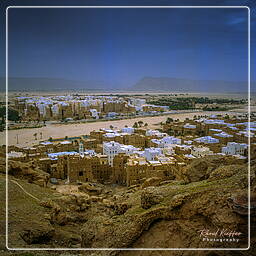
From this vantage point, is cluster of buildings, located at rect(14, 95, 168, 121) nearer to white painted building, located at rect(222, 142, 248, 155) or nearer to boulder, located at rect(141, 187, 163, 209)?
white painted building, located at rect(222, 142, 248, 155)

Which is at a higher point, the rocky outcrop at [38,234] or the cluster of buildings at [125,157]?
the cluster of buildings at [125,157]

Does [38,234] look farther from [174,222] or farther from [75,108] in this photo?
[75,108]

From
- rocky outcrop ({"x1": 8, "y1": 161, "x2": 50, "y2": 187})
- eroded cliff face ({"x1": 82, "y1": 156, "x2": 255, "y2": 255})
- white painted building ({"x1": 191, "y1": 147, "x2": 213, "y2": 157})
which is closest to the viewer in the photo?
eroded cliff face ({"x1": 82, "y1": 156, "x2": 255, "y2": 255})

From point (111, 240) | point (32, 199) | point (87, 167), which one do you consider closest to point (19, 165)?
point (32, 199)

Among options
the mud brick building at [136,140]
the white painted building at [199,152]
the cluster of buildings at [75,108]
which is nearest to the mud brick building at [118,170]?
the white painted building at [199,152]

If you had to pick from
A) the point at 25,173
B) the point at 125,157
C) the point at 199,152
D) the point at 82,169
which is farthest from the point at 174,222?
the point at 199,152

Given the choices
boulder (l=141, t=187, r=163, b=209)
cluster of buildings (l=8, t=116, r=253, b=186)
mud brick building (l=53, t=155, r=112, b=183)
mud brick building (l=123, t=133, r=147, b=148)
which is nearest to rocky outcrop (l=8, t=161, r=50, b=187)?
mud brick building (l=53, t=155, r=112, b=183)

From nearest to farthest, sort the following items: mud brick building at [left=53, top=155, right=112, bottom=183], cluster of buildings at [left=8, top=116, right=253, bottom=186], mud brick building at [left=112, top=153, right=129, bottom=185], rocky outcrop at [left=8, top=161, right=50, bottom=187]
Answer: rocky outcrop at [left=8, top=161, right=50, bottom=187], cluster of buildings at [left=8, top=116, right=253, bottom=186], mud brick building at [left=53, top=155, right=112, bottom=183], mud brick building at [left=112, top=153, right=129, bottom=185]

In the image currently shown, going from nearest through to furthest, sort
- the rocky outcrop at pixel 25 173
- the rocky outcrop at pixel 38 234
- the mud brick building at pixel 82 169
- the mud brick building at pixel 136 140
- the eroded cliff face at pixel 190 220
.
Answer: the eroded cliff face at pixel 190 220, the rocky outcrop at pixel 38 234, the rocky outcrop at pixel 25 173, the mud brick building at pixel 82 169, the mud brick building at pixel 136 140

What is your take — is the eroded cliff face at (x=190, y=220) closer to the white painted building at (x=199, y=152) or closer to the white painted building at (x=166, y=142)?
the white painted building at (x=199, y=152)
